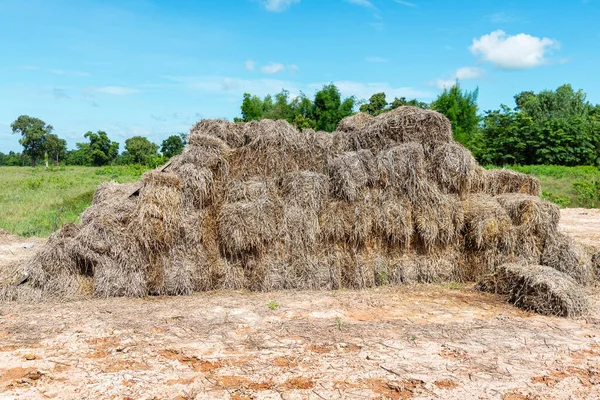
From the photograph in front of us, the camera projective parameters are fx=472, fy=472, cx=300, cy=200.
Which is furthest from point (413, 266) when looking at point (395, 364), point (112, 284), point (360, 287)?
point (112, 284)

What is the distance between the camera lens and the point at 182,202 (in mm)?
8086

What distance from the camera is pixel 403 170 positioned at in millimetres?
8406

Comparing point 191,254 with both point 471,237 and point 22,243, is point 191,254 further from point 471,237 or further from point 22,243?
point 22,243

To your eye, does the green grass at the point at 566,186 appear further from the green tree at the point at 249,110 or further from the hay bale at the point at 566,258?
the green tree at the point at 249,110

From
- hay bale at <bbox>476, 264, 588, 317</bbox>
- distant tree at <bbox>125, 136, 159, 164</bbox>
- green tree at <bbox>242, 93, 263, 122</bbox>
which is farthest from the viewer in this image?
distant tree at <bbox>125, 136, 159, 164</bbox>

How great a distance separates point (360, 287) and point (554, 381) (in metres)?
3.86

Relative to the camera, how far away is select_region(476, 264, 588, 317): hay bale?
22.7 feet

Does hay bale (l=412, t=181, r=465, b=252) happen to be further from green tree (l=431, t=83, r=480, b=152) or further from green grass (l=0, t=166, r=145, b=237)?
green tree (l=431, t=83, r=480, b=152)

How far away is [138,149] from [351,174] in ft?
195

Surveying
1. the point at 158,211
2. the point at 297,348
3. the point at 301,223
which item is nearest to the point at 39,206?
the point at 158,211

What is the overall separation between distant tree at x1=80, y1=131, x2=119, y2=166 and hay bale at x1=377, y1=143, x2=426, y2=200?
65297mm

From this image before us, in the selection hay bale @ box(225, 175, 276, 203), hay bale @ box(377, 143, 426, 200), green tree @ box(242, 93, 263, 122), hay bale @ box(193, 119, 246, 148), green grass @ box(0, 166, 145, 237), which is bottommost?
green grass @ box(0, 166, 145, 237)

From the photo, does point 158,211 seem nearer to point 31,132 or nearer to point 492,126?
point 492,126

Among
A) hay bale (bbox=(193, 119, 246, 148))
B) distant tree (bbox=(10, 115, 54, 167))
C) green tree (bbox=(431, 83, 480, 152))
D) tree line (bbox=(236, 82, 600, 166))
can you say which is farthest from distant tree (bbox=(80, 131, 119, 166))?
hay bale (bbox=(193, 119, 246, 148))
